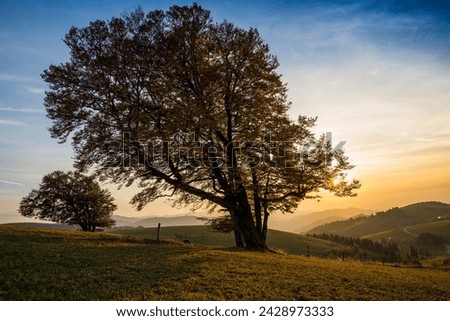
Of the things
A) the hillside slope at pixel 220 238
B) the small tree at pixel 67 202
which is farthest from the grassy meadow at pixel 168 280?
the hillside slope at pixel 220 238

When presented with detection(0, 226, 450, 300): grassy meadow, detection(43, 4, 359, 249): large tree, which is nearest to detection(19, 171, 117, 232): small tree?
detection(43, 4, 359, 249): large tree

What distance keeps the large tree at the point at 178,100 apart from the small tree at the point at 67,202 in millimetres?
33859

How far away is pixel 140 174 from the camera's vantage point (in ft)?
99.2

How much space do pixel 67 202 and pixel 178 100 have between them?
137 feet

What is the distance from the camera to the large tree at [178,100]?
89.2 feet

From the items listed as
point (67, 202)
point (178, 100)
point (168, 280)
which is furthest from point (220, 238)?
point (168, 280)

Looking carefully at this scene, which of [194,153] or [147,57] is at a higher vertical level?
[147,57]

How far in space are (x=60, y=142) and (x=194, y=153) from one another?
37.5 feet

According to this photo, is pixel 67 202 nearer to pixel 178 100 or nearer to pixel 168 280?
pixel 178 100

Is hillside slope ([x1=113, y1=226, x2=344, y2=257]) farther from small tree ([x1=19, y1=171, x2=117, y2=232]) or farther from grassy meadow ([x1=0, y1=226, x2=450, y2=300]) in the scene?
Answer: grassy meadow ([x1=0, y1=226, x2=450, y2=300])

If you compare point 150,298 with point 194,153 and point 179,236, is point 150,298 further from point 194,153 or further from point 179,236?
point 179,236

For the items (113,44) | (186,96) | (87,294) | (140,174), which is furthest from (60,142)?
(87,294)

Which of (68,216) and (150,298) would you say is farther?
(68,216)

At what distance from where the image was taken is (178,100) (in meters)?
27.3
